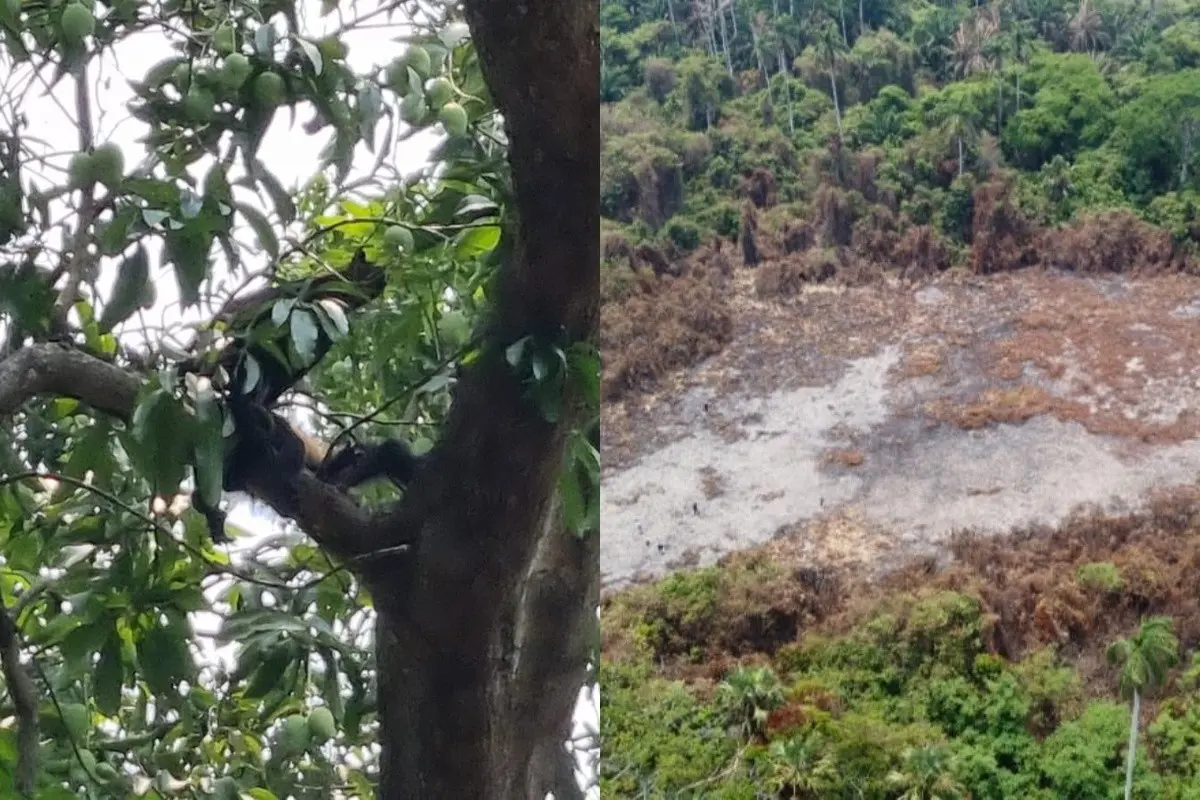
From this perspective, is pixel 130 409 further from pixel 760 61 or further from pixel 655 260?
pixel 760 61

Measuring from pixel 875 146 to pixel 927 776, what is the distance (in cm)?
61

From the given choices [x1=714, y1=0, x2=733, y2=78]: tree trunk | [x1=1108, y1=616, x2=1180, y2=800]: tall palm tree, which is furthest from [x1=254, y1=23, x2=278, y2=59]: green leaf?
[x1=1108, y1=616, x2=1180, y2=800]: tall palm tree

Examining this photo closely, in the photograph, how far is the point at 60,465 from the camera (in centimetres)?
137

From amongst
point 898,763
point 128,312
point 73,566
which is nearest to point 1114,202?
point 898,763

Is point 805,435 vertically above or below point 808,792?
above

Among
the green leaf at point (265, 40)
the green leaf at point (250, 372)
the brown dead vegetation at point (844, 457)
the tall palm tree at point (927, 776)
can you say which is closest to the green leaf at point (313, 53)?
the green leaf at point (265, 40)

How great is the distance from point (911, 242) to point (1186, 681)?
0.48 meters

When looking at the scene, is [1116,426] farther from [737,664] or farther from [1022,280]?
[737,664]

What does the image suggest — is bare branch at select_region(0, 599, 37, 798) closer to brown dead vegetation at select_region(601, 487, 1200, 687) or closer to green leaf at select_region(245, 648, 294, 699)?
green leaf at select_region(245, 648, 294, 699)

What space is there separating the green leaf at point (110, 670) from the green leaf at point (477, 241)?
0.47 m

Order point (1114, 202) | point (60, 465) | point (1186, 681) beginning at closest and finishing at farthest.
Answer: point (1186, 681) → point (1114, 202) → point (60, 465)

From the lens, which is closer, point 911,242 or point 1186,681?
point 1186,681

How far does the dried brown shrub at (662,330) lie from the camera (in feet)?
4.31

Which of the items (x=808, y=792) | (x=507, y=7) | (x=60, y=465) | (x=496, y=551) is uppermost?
(x=507, y=7)
